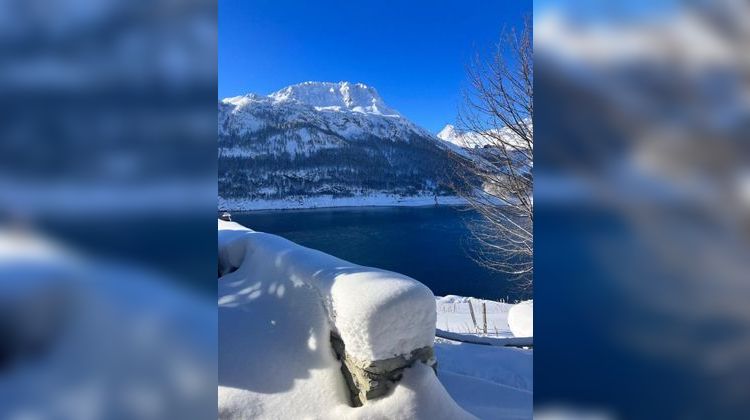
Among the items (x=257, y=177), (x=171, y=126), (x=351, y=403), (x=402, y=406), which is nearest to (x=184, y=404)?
(x=171, y=126)

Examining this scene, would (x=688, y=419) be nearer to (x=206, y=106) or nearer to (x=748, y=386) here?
(x=748, y=386)

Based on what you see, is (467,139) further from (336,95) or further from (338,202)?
(336,95)

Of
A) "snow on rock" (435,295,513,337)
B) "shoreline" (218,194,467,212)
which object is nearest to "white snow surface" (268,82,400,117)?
"shoreline" (218,194,467,212)

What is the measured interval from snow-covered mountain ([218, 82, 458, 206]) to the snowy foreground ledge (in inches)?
1996

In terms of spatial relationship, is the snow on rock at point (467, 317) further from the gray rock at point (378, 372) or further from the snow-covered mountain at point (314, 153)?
the snow-covered mountain at point (314, 153)

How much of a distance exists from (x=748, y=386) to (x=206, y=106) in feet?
4.29

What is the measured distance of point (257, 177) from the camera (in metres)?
74.3

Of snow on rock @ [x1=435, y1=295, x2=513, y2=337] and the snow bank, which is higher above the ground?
the snow bank

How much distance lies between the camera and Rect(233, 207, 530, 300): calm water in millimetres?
→ 20250

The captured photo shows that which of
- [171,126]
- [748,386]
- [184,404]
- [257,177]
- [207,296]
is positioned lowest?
[184,404]

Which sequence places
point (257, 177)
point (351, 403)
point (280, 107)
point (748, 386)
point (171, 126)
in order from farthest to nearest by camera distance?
point (280, 107)
point (257, 177)
point (351, 403)
point (171, 126)
point (748, 386)

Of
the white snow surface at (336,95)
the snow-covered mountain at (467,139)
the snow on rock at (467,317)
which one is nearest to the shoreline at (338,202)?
the snow on rock at (467,317)

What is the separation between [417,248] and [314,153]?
224 feet

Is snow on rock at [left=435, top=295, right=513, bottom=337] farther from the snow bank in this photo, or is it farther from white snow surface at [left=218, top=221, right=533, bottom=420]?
the snow bank
